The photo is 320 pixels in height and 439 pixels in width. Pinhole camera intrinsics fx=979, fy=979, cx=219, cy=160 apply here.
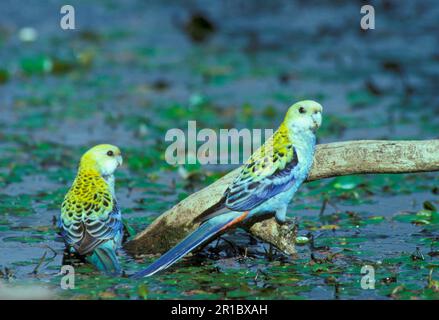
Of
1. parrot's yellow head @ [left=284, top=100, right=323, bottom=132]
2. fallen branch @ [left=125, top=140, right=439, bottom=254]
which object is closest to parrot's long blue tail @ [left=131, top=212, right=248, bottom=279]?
fallen branch @ [left=125, top=140, right=439, bottom=254]

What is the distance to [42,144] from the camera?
37.0ft

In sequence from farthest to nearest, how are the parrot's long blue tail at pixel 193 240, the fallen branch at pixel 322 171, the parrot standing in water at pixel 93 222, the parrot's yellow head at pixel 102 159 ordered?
1. the parrot's yellow head at pixel 102 159
2. the fallen branch at pixel 322 171
3. the parrot standing in water at pixel 93 222
4. the parrot's long blue tail at pixel 193 240

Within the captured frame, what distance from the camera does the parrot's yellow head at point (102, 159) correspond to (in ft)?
26.5

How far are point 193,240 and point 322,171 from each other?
1195 millimetres

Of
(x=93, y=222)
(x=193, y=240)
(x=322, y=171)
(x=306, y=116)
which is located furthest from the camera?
(x=322, y=171)

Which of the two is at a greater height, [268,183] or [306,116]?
[306,116]

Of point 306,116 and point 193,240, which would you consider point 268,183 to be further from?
point 193,240

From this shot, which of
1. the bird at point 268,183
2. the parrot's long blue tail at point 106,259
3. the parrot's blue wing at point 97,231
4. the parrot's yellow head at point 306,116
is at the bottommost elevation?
the parrot's long blue tail at point 106,259

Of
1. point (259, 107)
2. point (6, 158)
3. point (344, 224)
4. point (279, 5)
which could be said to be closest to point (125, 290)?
point (344, 224)

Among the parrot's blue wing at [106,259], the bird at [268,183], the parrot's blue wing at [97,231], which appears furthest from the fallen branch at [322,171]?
the parrot's blue wing at [106,259]

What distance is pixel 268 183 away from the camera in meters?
→ 7.41

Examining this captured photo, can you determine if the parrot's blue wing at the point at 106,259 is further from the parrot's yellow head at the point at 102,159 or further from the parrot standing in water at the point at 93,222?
the parrot's yellow head at the point at 102,159

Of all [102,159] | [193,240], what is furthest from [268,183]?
[102,159]

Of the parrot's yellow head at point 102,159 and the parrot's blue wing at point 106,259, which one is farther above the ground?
the parrot's yellow head at point 102,159
